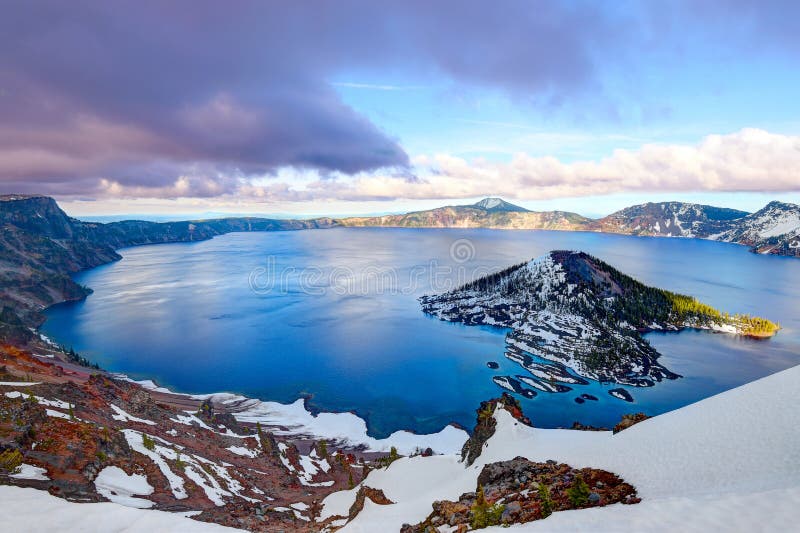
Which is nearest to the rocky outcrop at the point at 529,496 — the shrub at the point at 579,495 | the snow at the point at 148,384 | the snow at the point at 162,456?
→ the shrub at the point at 579,495

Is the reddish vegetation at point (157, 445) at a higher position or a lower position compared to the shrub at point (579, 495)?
lower

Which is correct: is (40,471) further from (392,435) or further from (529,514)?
(392,435)

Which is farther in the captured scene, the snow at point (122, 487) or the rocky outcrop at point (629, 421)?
the rocky outcrop at point (629, 421)

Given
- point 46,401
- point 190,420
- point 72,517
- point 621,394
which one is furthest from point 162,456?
point 621,394

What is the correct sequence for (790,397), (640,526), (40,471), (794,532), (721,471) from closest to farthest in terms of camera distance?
(794,532), (640,526), (721,471), (790,397), (40,471)

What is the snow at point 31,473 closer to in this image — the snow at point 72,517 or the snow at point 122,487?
the snow at point 72,517

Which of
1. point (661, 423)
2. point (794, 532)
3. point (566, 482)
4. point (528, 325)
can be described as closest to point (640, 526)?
point (794, 532)

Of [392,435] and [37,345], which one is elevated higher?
[37,345]
